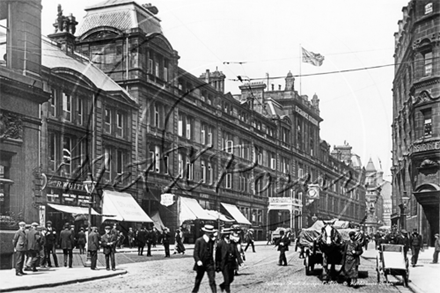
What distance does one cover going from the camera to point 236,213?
2452 inches

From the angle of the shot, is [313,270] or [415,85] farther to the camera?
[415,85]

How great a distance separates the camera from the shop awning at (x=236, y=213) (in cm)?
6048

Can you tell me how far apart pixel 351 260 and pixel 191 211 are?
1282 inches

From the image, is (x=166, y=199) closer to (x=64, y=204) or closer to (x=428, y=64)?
(x=64, y=204)

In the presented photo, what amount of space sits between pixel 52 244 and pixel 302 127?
67818 millimetres

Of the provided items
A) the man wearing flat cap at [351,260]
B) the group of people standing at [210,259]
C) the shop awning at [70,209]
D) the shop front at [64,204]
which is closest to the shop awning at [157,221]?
the shop front at [64,204]

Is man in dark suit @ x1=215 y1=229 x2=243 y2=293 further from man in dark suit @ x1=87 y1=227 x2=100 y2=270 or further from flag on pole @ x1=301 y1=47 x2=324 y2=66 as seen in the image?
flag on pole @ x1=301 y1=47 x2=324 y2=66

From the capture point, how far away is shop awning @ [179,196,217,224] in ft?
164

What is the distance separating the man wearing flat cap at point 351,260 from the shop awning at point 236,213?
135 feet

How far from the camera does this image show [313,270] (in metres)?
22.8

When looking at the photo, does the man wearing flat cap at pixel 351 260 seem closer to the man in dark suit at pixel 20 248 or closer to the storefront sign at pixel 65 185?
the man in dark suit at pixel 20 248

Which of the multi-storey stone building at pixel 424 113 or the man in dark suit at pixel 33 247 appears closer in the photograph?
the man in dark suit at pixel 33 247

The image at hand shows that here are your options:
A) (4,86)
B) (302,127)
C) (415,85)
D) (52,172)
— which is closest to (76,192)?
(52,172)

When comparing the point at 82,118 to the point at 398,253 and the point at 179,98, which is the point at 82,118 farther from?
the point at 398,253
